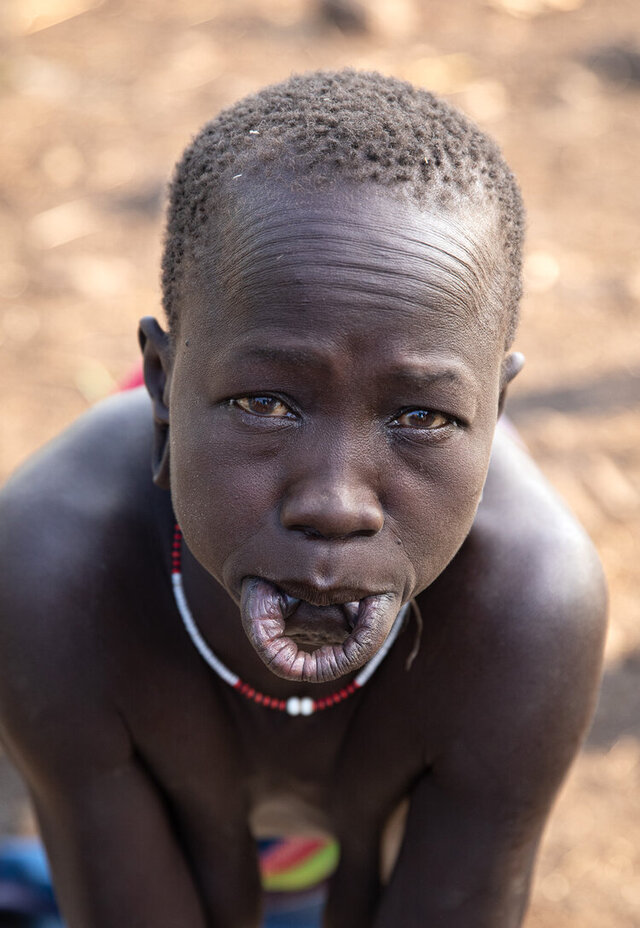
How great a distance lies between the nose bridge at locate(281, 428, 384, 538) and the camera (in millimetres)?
1240

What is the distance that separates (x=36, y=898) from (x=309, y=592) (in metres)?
1.53

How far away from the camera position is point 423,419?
1.32m

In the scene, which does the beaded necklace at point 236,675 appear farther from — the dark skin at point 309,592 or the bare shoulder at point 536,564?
the bare shoulder at point 536,564

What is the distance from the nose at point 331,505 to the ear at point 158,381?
0.35 m

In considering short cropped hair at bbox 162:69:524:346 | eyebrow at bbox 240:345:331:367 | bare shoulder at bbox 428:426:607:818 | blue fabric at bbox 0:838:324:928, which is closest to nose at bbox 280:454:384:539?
eyebrow at bbox 240:345:331:367

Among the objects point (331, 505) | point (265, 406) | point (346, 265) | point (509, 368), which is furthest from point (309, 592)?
point (509, 368)

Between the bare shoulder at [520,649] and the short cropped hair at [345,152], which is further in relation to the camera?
the bare shoulder at [520,649]

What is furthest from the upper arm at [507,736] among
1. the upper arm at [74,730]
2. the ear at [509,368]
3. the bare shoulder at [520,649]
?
the upper arm at [74,730]

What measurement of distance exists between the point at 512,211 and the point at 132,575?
796mm

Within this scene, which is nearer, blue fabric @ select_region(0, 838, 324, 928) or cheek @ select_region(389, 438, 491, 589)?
cheek @ select_region(389, 438, 491, 589)

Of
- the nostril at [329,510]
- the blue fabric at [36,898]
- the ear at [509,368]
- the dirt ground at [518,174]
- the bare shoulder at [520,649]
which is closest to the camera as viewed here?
the nostril at [329,510]

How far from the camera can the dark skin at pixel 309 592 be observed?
1272 mm

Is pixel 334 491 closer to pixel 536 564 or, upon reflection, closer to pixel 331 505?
pixel 331 505

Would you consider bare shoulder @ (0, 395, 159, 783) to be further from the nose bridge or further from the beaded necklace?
the nose bridge
